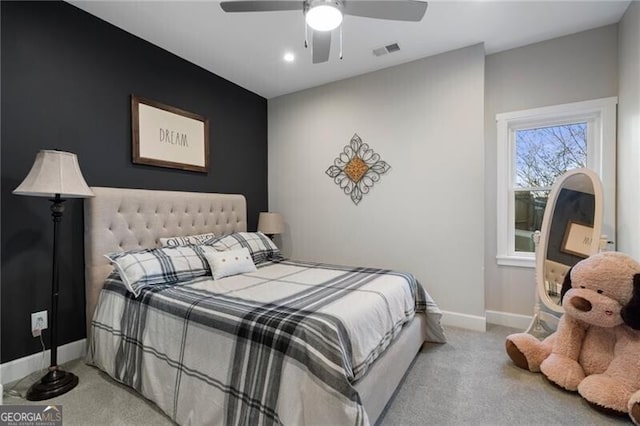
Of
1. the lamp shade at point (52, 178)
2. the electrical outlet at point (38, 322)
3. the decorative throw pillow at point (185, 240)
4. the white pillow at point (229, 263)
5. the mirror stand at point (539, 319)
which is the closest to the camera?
the lamp shade at point (52, 178)

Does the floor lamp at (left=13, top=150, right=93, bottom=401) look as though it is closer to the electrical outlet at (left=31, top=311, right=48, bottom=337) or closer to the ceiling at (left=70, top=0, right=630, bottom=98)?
the electrical outlet at (left=31, top=311, right=48, bottom=337)

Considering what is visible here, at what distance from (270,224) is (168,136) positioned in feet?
4.98

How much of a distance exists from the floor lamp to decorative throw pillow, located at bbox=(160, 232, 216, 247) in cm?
85

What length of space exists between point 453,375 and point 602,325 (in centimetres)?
96

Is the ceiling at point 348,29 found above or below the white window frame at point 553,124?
above

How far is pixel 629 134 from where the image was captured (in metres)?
2.37

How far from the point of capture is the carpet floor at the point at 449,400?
5.65 ft

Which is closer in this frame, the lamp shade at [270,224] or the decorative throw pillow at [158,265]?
the decorative throw pillow at [158,265]

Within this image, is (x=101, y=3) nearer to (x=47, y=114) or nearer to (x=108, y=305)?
(x=47, y=114)

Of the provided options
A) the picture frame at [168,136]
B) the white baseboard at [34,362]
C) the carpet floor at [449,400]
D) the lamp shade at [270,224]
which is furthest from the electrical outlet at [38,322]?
the lamp shade at [270,224]

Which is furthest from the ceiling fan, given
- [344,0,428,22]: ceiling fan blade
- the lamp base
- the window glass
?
the lamp base

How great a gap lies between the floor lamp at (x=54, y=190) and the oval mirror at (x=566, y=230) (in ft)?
11.9

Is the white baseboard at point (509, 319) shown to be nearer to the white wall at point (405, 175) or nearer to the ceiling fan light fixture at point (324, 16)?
the white wall at point (405, 175)

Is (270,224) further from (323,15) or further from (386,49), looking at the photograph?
(323,15)
